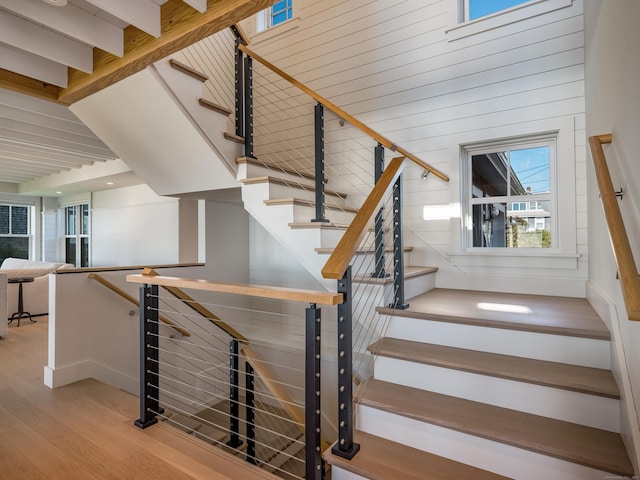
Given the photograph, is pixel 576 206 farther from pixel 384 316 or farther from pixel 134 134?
pixel 134 134

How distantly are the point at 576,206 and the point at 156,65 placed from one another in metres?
3.46

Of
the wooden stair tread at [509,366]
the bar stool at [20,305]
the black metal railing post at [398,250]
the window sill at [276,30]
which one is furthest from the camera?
the bar stool at [20,305]

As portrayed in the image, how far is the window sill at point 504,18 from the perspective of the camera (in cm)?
298

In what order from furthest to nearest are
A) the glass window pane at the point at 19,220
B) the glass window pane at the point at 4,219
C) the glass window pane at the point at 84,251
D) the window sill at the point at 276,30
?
the glass window pane at the point at 19,220 → the glass window pane at the point at 4,219 → the glass window pane at the point at 84,251 → the window sill at the point at 276,30

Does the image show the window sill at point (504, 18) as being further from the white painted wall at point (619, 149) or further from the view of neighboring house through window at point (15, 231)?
the view of neighboring house through window at point (15, 231)

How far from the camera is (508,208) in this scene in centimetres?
333

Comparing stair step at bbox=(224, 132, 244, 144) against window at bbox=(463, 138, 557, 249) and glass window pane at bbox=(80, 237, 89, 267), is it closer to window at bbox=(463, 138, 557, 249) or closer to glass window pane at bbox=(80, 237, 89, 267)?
window at bbox=(463, 138, 557, 249)

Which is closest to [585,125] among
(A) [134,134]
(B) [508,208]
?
(B) [508,208]

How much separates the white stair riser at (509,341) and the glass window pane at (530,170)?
1.74m

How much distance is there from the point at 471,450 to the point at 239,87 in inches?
125

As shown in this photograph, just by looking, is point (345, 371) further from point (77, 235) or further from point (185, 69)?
point (77, 235)

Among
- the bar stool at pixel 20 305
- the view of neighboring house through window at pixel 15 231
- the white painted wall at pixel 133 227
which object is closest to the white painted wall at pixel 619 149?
the white painted wall at pixel 133 227

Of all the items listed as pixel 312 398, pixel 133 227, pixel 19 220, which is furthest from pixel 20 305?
pixel 312 398

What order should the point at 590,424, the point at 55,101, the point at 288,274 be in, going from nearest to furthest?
the point at 590,424 → the point at 55,101 → the point at 288,274
